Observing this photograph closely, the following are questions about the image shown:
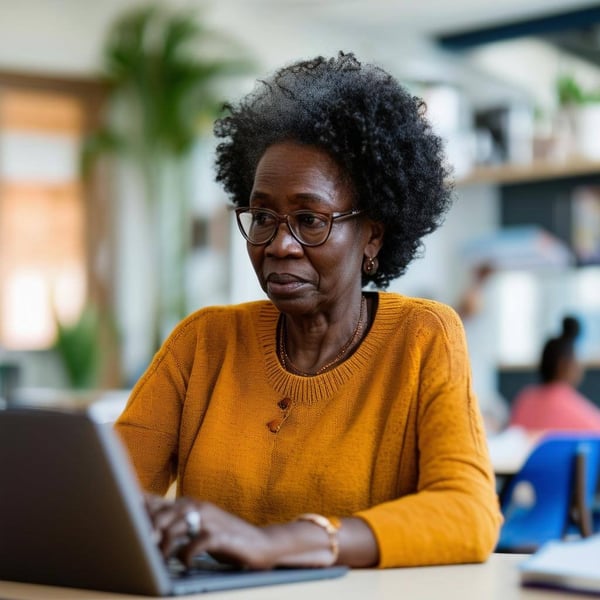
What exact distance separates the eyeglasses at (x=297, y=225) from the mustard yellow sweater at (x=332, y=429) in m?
0.19

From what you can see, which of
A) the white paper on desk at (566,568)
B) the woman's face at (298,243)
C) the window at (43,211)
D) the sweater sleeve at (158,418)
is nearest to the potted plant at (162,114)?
the window at (43,211)

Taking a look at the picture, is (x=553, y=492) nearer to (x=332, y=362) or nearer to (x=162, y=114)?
(x=332, y=362)

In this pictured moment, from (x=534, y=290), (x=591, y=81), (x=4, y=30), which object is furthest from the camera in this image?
(x=591, y=81)

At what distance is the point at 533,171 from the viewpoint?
554cm

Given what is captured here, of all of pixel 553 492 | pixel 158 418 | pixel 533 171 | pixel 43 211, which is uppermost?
pixel 533 171

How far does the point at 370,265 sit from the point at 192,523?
2.24 feet

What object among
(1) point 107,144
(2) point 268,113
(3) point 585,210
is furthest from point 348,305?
(1) point 107,144

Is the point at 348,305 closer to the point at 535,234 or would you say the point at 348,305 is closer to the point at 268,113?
the point at 268,113

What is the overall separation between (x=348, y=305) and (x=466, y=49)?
7205mm

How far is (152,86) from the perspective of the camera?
6.88m

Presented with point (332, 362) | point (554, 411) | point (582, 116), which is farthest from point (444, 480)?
point (582, 116)

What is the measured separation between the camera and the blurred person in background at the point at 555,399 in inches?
175

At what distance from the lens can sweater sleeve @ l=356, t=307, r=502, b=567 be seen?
132cm

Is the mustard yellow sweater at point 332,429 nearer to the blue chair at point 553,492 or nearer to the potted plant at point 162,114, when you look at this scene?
the blue chair at point 553,492
